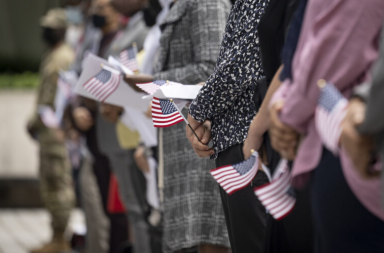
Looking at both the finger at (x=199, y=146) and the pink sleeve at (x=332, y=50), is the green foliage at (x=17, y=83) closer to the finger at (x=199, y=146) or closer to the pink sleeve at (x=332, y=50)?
the finger at (x=199, y=146)

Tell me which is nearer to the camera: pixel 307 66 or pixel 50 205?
pixel 307 66

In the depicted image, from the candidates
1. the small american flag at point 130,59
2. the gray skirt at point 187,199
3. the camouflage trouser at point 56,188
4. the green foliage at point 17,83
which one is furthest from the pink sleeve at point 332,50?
the green foliage at point 17,83

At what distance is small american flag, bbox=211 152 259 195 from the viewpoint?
7.45ft

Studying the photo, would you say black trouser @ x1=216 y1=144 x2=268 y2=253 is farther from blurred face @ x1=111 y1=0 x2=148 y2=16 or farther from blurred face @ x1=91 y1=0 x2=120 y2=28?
blurred face @ x1=91 y1=0 x2=120 y2=28

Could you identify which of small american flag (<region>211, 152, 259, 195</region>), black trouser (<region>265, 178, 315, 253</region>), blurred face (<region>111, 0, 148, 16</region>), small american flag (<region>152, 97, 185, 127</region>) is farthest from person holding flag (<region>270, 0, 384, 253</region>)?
blurred face (<region>111, 0, 148, 16</region>)

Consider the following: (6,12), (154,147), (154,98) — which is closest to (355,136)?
(154,98)

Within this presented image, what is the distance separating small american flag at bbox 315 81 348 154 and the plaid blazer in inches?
62.7

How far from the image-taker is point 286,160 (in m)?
2.10

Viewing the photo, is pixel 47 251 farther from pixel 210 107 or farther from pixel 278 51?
pixel 278 51

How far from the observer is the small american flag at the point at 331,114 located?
1691 mm

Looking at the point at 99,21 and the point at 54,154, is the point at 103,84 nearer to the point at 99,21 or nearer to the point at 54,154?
the point at 99,21

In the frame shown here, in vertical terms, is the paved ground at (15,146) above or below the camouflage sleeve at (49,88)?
below

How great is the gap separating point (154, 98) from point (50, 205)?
485cm

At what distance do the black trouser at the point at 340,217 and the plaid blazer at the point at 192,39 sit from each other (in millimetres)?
1576
